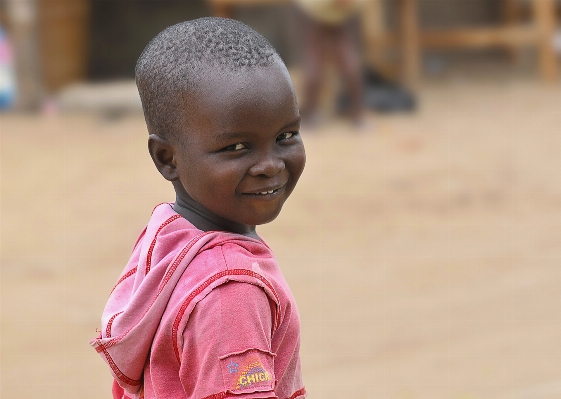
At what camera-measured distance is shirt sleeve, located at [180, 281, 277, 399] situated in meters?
1.29

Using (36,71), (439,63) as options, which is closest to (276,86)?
(36,71)

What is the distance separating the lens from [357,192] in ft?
20.7

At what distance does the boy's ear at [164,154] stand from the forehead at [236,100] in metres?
0.11

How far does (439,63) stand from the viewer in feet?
32.8

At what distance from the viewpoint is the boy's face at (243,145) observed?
137cm

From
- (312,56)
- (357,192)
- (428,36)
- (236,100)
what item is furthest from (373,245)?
(236,100)

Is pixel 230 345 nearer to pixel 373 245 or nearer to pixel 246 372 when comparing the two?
pixel 246 372

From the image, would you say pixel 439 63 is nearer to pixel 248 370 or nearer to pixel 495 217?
pixel 495 217

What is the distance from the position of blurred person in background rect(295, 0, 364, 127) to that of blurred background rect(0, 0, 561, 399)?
2cm

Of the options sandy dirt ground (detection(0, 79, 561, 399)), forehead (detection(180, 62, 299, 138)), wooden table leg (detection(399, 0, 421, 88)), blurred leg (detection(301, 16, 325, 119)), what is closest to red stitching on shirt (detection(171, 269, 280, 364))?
forehead (detection(180, 62, 299, 138))

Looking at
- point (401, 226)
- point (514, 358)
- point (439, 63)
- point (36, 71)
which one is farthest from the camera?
point (439, 63)

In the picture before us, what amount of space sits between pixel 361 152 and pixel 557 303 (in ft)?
8.97

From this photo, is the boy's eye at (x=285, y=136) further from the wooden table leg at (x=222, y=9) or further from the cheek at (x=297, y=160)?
the wooden table leg at (x=222, y=9)

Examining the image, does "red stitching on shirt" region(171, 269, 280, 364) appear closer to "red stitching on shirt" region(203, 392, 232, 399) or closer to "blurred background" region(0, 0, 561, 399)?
"red stitching on shirt" region(203, 392, 232, 399)
